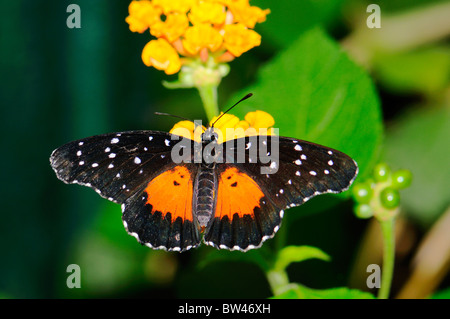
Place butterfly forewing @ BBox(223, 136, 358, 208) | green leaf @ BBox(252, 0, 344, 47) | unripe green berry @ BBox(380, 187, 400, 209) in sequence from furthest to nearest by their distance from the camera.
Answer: green leaf @ BBox(252, 0, 344, 47), unripe green berry @ BBox(380, 187, 400, 209), butterfly forewing @ BBox(223, 136, 358, 208)

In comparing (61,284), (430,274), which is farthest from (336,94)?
(61,284)

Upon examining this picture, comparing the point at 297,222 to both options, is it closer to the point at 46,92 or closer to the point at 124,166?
the point at 124,166

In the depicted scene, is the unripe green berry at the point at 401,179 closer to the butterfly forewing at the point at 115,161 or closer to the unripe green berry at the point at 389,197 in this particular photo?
the unripe green berry at the point at 389,197

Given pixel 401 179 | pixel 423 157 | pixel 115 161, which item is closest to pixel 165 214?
pixel 115 161

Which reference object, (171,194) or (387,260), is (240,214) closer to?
(171,194)

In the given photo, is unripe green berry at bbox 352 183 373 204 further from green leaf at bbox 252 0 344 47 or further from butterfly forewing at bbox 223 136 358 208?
green leaf at bbox 252 0 344 47

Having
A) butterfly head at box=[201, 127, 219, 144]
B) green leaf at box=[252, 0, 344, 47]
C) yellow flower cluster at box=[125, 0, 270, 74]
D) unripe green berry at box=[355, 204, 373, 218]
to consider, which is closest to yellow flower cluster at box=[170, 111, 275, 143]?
butterfly head at box=[201, 127, 219, 144]

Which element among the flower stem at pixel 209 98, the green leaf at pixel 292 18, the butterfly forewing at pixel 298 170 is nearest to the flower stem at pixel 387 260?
the butterfly forewing at pixel 298 170

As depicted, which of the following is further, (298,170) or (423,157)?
(423,157)
